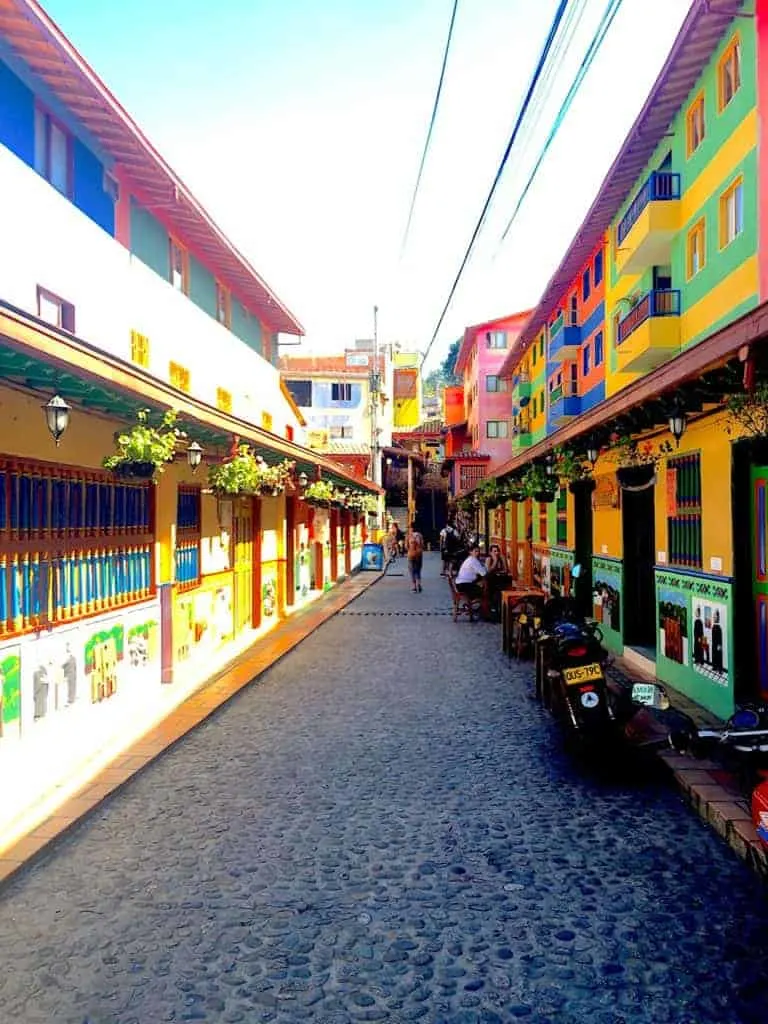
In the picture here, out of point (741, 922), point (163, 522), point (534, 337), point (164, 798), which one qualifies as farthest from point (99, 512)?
point (534, 337)

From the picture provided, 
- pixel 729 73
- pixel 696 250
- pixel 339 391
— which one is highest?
pixel 339 391

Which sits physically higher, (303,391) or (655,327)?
(303,391)

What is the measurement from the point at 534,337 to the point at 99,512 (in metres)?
30.5

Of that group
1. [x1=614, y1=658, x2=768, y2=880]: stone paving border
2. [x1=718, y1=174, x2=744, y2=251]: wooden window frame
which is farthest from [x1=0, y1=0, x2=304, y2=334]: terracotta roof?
[x1=614, y1=658, x2=768, y2=880]: stone paving border

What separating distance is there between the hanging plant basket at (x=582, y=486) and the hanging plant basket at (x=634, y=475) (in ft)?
7.58

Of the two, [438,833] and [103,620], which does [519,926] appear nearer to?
[438,833]

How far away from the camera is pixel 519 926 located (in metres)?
4.00

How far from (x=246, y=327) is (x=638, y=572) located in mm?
12319

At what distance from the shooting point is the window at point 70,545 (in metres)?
6.41

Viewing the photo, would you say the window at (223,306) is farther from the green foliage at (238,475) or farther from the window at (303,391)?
the window at (303,391)

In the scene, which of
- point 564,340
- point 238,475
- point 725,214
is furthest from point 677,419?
point 564,340

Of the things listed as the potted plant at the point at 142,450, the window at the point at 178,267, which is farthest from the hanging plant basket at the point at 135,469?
the window at the point at 178,267

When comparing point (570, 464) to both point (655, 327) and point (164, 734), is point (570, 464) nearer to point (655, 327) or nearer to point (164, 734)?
point (164, 734)

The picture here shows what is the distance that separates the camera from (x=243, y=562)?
14898mm
